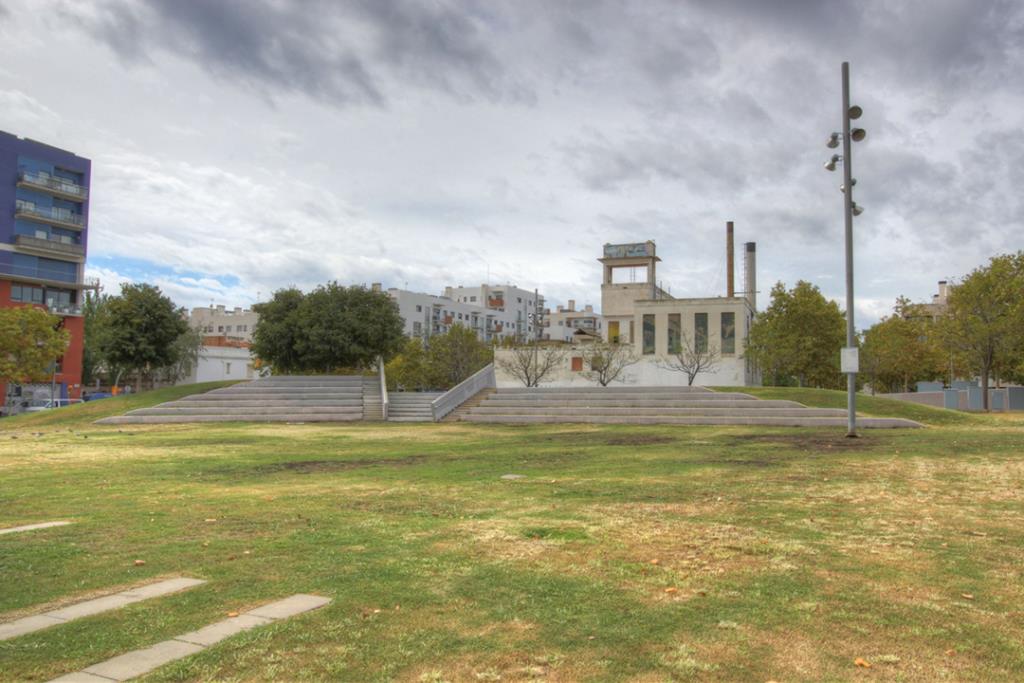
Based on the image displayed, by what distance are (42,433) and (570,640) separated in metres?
30.2

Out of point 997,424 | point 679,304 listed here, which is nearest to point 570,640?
point 997,424

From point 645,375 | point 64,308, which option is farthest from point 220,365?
point 645,375

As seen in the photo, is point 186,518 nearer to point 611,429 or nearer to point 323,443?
point 323,443

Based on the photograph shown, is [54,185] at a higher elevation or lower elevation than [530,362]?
higher

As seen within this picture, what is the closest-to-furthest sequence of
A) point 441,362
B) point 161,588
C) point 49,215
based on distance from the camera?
1. point 161,588
2. point 441,362
3. point 49,215

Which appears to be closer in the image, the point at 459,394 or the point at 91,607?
the point at 91,607

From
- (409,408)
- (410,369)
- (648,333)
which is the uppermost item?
(648,333)

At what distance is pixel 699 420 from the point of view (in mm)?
29781

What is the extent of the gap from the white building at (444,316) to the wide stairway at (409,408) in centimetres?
6852

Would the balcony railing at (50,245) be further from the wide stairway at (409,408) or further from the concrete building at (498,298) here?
the concrete building at (498,298)

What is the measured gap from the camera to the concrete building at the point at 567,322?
150 metres

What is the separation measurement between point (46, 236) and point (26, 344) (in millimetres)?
27083

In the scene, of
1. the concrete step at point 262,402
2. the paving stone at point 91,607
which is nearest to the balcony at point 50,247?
the concrete step at point 262,402

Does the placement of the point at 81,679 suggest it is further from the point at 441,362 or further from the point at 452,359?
the point at 441,362
